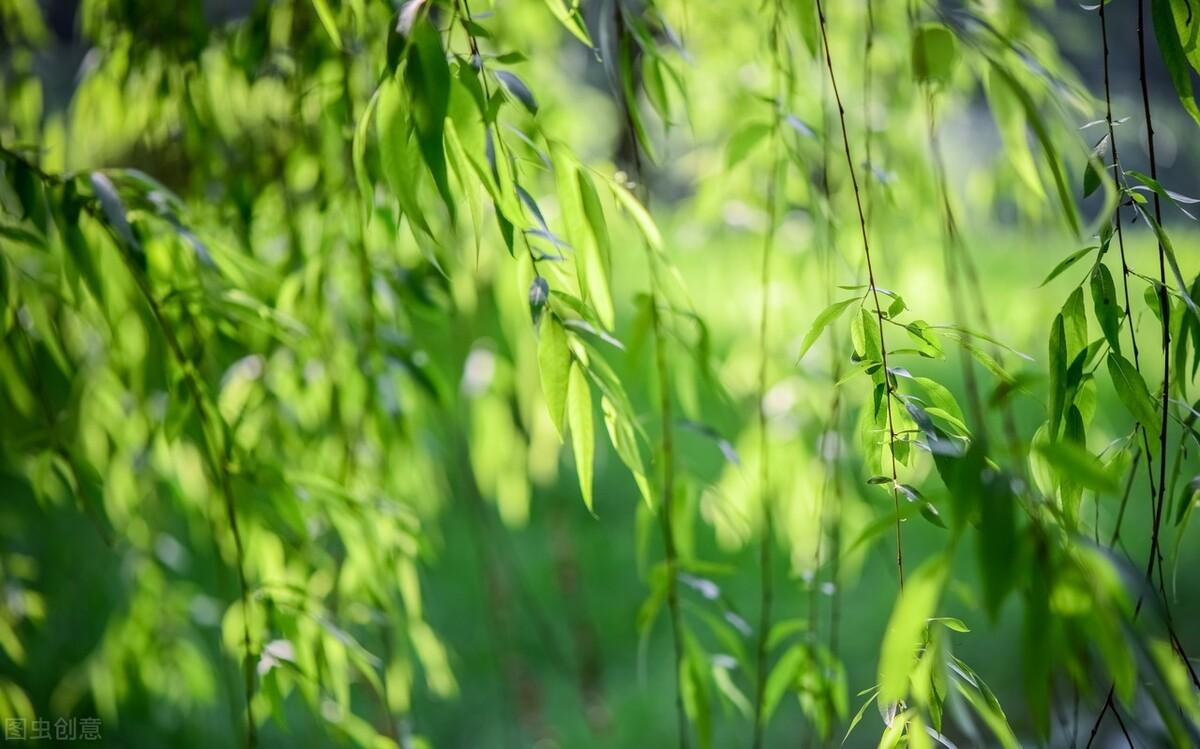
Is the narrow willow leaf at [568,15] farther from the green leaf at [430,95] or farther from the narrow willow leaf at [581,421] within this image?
the narrow willow leaf at [581,421]

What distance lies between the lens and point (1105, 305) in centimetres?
45

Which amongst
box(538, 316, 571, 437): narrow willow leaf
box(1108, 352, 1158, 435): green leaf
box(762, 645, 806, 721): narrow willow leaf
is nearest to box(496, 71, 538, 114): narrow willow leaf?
box(538, 316, 571, 437): narrow willow leaf

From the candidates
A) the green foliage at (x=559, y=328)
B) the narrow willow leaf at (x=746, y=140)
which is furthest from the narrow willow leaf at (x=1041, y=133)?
the narrow willow leaf at (x=746, y=140)

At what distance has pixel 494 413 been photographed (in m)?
0.95

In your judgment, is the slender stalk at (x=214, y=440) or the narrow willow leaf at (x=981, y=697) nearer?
the narrow willow leaf at (x=981, y=697)

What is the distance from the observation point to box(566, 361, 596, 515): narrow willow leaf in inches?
18.0

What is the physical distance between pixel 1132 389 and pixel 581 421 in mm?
293

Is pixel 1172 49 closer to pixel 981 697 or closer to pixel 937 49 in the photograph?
pixel 937 49

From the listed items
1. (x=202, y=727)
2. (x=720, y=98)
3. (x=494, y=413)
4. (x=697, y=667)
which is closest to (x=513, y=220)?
(x=697, y=667)

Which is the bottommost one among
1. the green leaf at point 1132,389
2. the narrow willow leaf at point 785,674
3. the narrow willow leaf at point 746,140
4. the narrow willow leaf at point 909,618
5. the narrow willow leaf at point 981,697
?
the narrow willow leaf at point 785,674

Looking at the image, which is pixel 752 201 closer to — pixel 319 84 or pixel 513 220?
A: pixel 319 84

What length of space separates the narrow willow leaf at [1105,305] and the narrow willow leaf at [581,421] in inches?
10.6

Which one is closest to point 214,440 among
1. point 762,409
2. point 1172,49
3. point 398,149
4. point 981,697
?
point 398,149

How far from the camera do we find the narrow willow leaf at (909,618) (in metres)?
0.31
